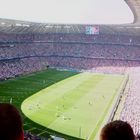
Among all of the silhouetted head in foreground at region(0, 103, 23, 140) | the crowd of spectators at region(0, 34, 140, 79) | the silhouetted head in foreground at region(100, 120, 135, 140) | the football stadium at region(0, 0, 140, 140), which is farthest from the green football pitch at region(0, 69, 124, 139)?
the silhouetted head in foreground at region(0, 103, 23, 140)

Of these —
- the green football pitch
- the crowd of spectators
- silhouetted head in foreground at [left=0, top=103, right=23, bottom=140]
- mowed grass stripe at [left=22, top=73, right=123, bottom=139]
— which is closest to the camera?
silhouetted head in foreground at [left=0, top=103, right=23, bottom=140]

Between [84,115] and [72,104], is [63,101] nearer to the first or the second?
[72,104]

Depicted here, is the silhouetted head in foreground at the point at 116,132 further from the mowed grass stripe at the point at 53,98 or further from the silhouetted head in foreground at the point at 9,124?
→ the mowed grass stripe at the point at 53,98

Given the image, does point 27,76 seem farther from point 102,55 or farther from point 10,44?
point 102,55

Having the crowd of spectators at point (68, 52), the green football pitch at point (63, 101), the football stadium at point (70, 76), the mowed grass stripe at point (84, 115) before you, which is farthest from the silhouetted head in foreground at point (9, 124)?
the crowd of spectators at point (68, 52)

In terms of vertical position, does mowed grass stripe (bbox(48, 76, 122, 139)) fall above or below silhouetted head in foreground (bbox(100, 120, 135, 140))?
below

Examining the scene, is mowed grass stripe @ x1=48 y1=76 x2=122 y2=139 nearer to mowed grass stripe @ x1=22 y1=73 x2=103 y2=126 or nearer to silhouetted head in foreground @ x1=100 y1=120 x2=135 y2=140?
mowed grass stripe @ x1=22 y1=73 x2=103 y2=126

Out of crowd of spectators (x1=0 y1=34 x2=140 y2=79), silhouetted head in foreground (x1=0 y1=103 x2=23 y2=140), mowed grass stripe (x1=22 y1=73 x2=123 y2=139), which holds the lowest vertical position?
mowed grass stripe (x1=22 y1=73 x2=123 y2=139)
